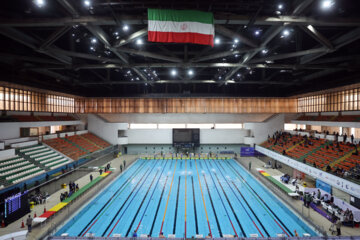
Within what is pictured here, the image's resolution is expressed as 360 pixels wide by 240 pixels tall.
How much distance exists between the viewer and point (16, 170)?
A: 15242 mm

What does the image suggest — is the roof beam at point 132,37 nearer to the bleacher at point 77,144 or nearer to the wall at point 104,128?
the bleacher at point 77,144

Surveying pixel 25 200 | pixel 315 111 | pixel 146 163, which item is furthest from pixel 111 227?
pixel 315 111

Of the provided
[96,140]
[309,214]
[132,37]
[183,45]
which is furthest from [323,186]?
[96,140]

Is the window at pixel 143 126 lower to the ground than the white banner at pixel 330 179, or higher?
higher

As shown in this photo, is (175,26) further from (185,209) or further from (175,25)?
(185,209)

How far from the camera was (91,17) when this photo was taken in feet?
30.6

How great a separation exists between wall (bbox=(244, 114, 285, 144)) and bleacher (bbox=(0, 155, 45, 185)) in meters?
27.9

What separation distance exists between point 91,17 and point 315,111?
27.0 metres

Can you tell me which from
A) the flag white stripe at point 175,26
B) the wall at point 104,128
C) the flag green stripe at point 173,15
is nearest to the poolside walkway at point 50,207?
the flag white stripe at point 175,26

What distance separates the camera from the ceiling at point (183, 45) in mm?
9375

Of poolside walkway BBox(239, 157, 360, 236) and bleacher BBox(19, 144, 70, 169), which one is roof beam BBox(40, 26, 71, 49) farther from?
poolside walkway BBox(239, 157, 360, 236)

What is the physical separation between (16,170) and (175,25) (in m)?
16.7

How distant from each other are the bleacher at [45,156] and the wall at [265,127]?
26.1 meters

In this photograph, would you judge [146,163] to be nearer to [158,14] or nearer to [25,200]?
[25,200]
